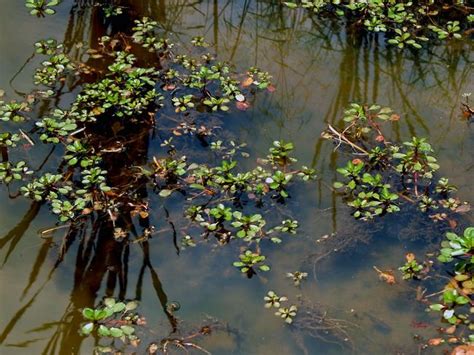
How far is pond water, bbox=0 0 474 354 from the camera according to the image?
3.07 metres

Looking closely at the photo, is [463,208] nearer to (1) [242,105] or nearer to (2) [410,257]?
(2) [410,257]

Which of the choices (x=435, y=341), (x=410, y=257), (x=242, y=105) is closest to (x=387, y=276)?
(x=410, y=257)

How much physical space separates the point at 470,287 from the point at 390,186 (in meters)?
0.83

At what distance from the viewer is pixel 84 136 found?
13.1ft

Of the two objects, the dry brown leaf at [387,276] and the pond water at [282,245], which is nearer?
the pond water at [282,245]

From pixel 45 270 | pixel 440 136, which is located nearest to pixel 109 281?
pixel 45 270

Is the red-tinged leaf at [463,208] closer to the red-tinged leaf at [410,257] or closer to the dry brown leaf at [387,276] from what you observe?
the red-tinged leaf at [410,257]

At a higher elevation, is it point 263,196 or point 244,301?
point 263,196

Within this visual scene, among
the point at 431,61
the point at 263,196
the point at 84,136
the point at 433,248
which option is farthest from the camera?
the point at 431,61

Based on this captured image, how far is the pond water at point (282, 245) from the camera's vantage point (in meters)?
3.07

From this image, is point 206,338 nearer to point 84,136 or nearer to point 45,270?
point 45,270

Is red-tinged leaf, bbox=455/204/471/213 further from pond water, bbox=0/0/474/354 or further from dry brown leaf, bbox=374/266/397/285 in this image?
dry brown leaf, bbox=374/266/397/285

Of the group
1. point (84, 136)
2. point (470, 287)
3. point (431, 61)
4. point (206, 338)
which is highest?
point (431, 61)

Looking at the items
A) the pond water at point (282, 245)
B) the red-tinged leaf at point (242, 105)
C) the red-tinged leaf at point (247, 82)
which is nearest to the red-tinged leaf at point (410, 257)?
the pond water at point (282, 245)
